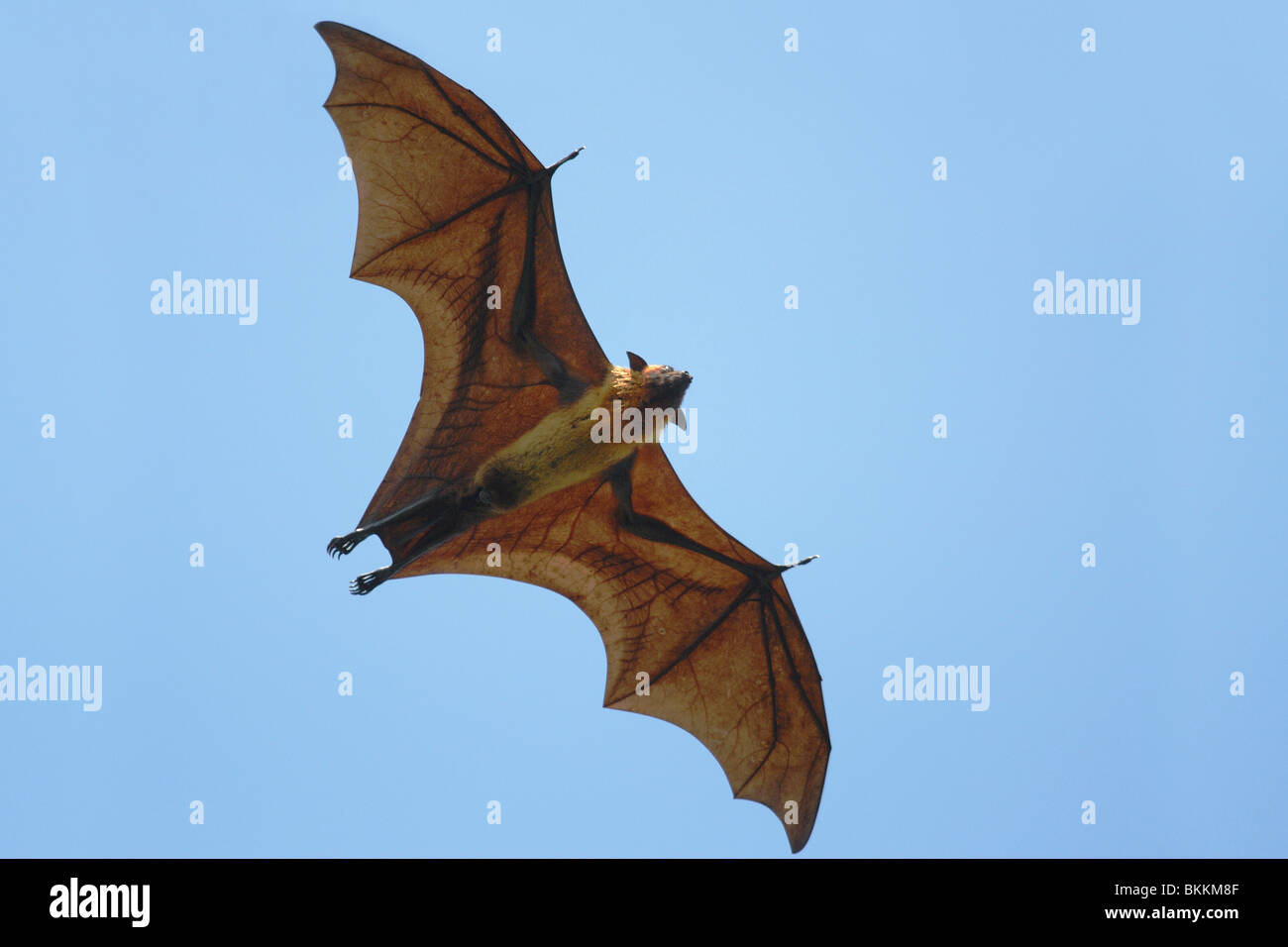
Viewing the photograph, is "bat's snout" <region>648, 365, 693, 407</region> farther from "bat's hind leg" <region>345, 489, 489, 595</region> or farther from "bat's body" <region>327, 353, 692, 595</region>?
"bat's hind leg" <region>345, 489, 489, 595</region>

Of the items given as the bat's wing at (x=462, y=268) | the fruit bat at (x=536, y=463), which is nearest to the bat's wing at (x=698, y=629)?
the fruit bat at (x=536, y=463)

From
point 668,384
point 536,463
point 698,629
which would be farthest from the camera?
point 698,629

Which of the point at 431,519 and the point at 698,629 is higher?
the point at 431,519


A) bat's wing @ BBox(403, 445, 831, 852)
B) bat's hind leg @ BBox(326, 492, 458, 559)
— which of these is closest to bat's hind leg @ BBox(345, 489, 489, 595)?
bat's hind leg @ BBox(326, 492, 458, 559)

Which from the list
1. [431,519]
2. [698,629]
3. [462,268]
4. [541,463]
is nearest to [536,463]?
[541,463]

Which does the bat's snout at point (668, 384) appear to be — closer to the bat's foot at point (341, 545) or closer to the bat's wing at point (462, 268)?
the bat's wing at point (462, 268)

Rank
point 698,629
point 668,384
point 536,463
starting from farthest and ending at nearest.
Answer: point 698,629
point 536,463
point 668,384

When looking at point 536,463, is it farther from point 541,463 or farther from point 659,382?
point 659,382
